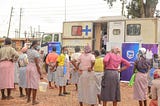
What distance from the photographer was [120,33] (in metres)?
19.8

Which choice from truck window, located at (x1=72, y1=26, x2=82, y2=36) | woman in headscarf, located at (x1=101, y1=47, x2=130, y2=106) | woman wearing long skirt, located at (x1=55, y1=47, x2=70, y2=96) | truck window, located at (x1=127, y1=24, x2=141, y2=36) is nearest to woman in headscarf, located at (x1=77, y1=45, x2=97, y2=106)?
woman in headscarf, located at (x1=101, y1=47, x2=130, y2=106)

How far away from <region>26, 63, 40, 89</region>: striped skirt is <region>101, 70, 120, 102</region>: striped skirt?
2.02m

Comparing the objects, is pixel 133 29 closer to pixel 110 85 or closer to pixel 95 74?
pixel 95 74

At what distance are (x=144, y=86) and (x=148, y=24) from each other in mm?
9771

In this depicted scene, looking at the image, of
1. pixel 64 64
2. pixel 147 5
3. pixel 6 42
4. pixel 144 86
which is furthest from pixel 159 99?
pixel 147 5

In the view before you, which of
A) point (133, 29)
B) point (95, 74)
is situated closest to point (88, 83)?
point (95, 74)

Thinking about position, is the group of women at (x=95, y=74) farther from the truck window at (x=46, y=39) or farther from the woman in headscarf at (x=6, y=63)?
the truck window at (x=46, y=39)

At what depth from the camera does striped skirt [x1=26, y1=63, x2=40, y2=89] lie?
9.95m

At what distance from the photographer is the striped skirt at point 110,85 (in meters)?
8.81

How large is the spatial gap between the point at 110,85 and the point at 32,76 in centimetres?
226

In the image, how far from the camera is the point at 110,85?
29.0 ft

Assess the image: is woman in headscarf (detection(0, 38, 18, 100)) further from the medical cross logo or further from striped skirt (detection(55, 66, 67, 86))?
the medical cross logo

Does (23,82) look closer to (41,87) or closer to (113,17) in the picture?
(41,87)

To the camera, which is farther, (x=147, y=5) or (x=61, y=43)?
(x=147, y=5)
